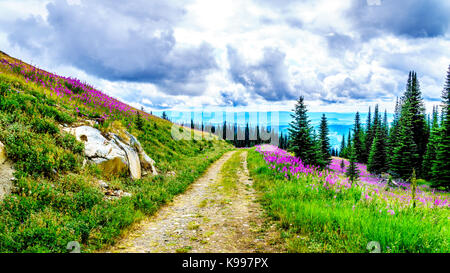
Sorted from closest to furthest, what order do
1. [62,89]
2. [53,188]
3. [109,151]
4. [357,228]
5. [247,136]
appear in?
[357,228]
[53,188]
[109,151]
[62,89]
[247,136]

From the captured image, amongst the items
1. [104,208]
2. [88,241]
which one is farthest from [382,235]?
[104,208]

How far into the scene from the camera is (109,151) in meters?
8.72

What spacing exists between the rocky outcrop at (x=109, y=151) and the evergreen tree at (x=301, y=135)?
530 inches

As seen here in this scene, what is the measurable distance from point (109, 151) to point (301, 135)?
1542 cm

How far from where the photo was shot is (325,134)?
3200 cm

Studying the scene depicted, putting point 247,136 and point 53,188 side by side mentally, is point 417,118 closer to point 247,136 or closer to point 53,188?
point 53,188

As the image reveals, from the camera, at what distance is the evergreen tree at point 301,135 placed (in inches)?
712

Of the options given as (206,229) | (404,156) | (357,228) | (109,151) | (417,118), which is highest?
(417,118)

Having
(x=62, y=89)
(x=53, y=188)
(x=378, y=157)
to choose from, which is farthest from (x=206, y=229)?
(x=378, y=157)

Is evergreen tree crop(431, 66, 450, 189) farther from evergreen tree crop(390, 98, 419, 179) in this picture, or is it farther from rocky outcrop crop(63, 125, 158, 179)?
rocky outcrop crop(63, 125, 158, 179)

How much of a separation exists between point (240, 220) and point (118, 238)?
3.30 m

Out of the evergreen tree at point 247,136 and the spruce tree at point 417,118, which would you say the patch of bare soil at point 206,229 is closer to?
the spruce tree at point 417,118

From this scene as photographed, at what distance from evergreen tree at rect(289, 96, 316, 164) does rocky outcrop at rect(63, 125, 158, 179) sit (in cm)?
1347

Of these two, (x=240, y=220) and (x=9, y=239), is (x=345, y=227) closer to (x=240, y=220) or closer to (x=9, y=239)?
(x=240, y=220)
